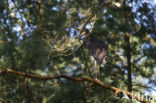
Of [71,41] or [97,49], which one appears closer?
[71,41]

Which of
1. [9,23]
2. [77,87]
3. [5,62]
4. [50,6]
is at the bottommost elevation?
[77,87]

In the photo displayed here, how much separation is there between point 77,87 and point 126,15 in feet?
4.26

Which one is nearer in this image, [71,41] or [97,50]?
[71,41]

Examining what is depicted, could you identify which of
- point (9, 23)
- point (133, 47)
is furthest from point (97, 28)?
point (9, 23)

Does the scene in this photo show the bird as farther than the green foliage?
Yes

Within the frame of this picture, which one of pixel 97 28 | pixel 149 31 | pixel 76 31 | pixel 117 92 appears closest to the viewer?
pixel 117 92

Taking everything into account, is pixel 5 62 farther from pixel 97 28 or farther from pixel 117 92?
pixel 97 28

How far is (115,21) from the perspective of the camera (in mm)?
3777

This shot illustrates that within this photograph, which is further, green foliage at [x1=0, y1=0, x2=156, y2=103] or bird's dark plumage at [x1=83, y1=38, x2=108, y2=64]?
bird's dark plumage at [x1=83, y1=38, x2=108, y2=64]

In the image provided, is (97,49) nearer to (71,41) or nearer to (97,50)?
(97,50)

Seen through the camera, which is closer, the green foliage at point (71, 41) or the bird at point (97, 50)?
the green foliage at point (71, 41)

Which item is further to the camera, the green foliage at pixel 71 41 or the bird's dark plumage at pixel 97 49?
the bird's dark plumage at pixel 97 49

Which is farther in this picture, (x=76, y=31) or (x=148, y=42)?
(x=148, y=42)

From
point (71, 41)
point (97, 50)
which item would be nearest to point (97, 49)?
point (97, 50)
